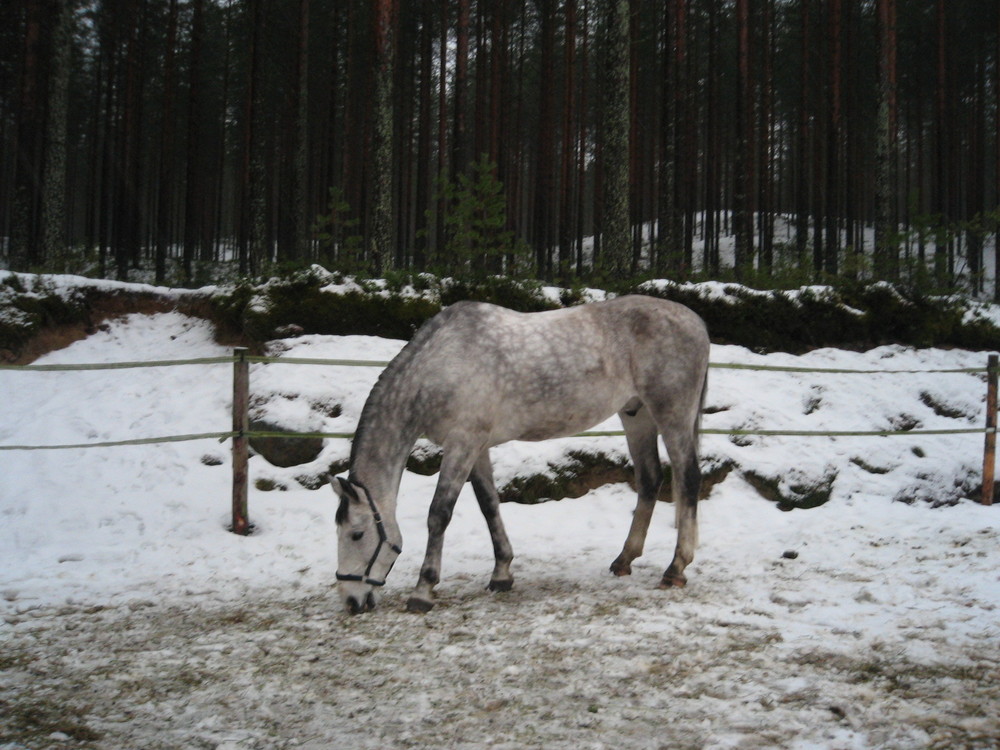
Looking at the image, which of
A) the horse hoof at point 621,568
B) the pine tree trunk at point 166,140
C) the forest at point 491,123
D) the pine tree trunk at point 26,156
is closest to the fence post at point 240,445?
the horse hoof at point 621,568

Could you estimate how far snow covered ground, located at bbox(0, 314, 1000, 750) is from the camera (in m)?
2.63

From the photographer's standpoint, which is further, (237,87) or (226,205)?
(226,205)

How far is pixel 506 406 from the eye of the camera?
4320 mm

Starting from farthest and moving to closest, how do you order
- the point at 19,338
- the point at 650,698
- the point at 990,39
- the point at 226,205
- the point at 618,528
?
the point at 226,205 → the point at 990,39 → the point at 19,338 → the point at 618,528 → the point at 650,698

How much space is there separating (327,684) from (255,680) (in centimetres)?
31

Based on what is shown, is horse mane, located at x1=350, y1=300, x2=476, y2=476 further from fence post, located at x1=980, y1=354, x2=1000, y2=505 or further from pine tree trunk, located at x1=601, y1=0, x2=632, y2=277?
pine tree trunk, located at x1=601, y1=0, x2=632, y2=277

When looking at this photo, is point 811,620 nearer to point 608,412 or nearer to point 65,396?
point 608,412

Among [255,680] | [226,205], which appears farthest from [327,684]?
[226,205]

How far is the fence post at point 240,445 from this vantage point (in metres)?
5.56

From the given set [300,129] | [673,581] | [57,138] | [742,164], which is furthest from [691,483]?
[300,129]

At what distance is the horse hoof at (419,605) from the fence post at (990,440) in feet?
17.6

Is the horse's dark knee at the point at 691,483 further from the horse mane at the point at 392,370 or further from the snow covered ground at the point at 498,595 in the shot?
the horse mane at the point at 392,370

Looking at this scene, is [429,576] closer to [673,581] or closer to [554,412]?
[554,412]

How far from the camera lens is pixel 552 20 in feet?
56.8
